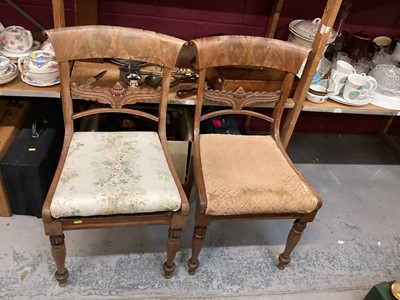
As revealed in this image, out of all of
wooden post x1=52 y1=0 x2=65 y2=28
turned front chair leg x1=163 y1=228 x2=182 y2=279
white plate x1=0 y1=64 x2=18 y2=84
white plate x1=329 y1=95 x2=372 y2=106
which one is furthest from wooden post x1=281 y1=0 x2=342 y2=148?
white plate x1=0 y1=64 x2=18 y2=84

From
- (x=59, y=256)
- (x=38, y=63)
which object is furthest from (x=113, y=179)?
(x=38, y=63)

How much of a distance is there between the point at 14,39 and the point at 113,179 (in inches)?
31.6

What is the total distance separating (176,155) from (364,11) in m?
1.26

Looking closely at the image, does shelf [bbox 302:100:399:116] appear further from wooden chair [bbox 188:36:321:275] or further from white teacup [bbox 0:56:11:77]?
white teacup [bbox 0:56:11:77]

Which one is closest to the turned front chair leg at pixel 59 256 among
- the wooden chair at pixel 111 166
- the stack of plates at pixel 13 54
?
the wooden chair at pixel 111 166

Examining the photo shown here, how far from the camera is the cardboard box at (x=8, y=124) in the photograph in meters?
1.54

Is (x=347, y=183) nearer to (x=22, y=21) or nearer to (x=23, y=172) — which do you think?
(x=23, y=172)

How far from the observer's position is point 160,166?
131 cm

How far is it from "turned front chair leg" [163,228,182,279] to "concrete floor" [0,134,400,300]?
0.19ft

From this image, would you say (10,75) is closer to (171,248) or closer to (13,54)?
(13,54)

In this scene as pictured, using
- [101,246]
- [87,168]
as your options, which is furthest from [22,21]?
[101,246]

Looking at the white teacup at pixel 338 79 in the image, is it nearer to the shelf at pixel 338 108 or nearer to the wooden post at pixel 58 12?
the shelf at pixel 338 108

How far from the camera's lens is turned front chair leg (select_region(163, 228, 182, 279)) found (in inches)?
51.0

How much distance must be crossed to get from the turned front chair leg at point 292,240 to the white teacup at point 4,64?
4.12 ft
